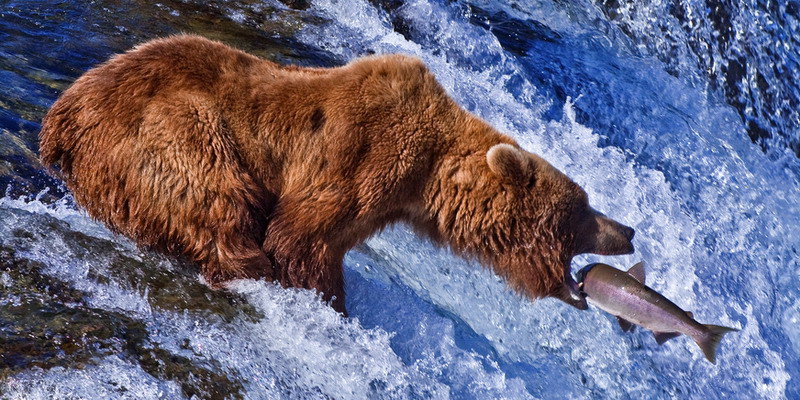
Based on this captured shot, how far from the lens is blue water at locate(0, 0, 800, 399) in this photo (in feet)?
13.2

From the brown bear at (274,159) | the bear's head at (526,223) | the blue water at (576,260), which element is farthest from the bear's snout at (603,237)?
the blue water at (576,260)

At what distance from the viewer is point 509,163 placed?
441 centimetres

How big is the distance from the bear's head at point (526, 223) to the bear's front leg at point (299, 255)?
666 millimetres

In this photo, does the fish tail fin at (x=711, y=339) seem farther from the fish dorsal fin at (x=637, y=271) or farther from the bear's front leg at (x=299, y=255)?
the bear's front leg at (x=299, y=255)

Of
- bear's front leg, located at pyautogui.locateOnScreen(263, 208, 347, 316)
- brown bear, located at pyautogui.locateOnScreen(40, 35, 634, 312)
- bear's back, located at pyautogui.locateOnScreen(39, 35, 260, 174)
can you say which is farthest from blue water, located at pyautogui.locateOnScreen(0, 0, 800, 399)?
bear's back, located at pyautogui.locateOnScreen(39, 35, 260, 174)

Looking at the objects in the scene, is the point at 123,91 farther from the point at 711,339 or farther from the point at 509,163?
the point at 711,339

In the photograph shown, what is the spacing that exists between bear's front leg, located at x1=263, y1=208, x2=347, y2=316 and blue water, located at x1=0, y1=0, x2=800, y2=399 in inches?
4.6

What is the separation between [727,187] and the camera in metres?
7.90

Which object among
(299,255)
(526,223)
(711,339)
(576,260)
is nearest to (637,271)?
(711,339)

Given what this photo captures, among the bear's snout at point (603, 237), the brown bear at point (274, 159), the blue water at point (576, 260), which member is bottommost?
the blue water at point (576, 260)

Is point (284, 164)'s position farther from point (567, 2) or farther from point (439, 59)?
point (567, 2)

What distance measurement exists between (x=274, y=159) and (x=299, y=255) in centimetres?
47

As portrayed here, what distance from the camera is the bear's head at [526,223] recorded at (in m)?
4.50

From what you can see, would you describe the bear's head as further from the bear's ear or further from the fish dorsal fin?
the fish dorsal fin
